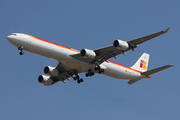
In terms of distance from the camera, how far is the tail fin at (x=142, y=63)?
59831 mm

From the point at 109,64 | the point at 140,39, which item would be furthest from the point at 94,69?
the point at 140,39

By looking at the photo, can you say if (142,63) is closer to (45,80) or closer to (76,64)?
(76,64)

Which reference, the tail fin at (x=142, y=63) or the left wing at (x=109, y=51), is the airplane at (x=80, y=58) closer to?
the left wing at (x=109, y=51)

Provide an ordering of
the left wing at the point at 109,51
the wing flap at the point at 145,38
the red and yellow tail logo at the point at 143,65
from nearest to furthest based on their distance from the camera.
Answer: the wing flap at the point at 145,38 < the left wing at the point at 109,51 < the red and yellow tail logo at the point at 143,65

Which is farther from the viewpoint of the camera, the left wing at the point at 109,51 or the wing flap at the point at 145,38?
the left wing at the point at 109,51

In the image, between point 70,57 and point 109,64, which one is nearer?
point 70,57

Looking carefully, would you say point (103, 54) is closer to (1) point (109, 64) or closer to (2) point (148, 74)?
(1) point (109, 64)

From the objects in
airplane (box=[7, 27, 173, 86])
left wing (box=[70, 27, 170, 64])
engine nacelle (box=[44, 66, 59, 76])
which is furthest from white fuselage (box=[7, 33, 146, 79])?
engine nacelle (box=[44, 66, 59, 76])

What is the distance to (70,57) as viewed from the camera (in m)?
47.4

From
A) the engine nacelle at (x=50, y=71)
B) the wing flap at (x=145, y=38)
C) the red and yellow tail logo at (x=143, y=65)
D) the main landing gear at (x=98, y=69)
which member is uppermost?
the red and yellow tail logo at (x=143, y=65)

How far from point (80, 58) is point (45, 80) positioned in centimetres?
1216

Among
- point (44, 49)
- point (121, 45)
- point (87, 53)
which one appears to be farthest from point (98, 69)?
point (44, 49)

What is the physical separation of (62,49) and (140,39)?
1260cm

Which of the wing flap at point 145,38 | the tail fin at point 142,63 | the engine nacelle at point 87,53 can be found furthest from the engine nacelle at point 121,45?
the tail fin at point 142,63
